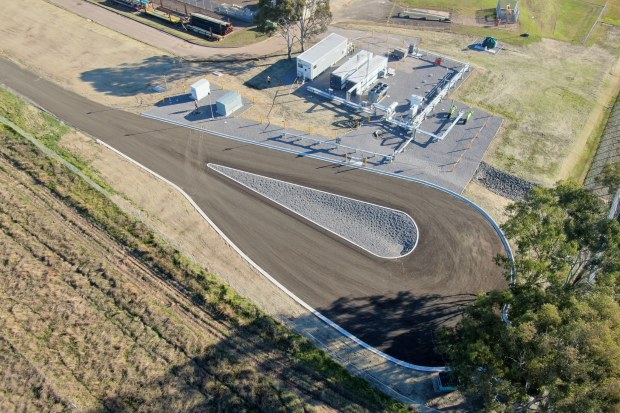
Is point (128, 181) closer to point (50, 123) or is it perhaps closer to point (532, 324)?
point (50, 123)

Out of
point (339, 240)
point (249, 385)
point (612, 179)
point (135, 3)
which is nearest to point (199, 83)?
point (339, 240)

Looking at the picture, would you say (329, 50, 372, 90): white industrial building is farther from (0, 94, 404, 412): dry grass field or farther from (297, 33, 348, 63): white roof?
(0, 94, 404, 412): dry grass field

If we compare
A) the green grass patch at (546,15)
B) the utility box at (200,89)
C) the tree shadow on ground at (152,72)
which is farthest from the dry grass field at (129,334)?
the green grass patch at (546,15)

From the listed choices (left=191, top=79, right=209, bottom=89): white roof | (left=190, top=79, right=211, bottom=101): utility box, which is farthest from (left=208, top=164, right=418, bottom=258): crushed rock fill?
(left=191, top=79, right=209, bottom=89): white roof

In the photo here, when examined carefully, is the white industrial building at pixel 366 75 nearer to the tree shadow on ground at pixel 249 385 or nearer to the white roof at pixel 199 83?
the white roof at pixel 199 83

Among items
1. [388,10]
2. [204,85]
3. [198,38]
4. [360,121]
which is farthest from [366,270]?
[388,10]

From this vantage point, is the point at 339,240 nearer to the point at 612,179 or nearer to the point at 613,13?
the point at 612,179
